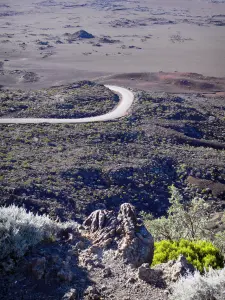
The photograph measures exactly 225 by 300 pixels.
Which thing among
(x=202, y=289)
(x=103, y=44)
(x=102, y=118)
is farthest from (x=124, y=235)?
(x=103, y=44)

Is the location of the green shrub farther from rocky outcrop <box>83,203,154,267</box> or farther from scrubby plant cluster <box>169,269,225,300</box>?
scrubby plant cluster <box>169,269,225,300</box>

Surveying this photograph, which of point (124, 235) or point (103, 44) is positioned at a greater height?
point (103, 44)

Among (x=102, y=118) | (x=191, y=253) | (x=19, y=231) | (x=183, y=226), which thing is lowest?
(x=102, y=118)

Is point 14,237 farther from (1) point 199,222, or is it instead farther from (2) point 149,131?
(2) point 149,131

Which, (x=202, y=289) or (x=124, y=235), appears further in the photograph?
(x=124, y=235)

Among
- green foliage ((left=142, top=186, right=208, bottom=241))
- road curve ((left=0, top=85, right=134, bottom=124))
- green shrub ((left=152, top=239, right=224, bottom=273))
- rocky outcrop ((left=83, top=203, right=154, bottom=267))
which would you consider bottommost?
road curve ((left=0, top=85, right=134, bottom=124))

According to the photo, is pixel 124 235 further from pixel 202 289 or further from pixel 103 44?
pixel 103 44

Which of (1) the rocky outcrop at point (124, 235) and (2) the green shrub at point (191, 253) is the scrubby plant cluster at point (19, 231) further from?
(2) the green shrub at point (191, 253)

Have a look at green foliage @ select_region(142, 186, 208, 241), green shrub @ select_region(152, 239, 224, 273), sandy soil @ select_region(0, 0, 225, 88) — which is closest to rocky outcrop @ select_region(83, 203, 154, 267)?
green shrub @ select_region(152, 239, 224, 273)
